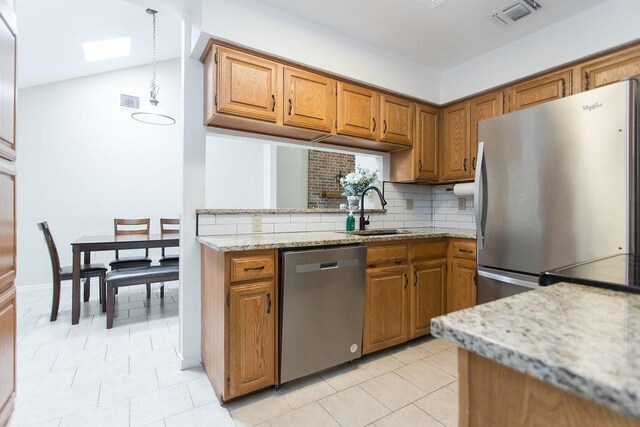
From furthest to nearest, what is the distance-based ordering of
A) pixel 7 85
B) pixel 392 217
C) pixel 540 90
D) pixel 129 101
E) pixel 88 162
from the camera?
pixel 129 101 < pixel 88 162 < pixel 392 217 < pixel 540 90 < pixel 7 85

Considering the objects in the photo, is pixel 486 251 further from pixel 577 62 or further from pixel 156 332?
pixel 156 332

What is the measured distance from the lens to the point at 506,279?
213 centimetres

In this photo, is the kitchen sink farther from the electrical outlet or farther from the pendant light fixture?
the pendant light fixture

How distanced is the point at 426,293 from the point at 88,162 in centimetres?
474

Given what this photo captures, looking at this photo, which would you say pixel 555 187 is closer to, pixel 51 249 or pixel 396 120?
pixel 396 120

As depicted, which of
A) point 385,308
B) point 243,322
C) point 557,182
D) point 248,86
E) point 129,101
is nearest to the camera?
point 243,322

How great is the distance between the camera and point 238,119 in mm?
2080

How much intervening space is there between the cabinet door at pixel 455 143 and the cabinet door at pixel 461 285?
843 millimetres

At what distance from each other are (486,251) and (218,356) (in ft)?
6.37

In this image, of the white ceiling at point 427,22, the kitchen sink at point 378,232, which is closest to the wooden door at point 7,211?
the white ceiling at point 427,22

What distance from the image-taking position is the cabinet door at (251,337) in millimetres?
1688

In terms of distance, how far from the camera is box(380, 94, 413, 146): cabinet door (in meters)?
2.74

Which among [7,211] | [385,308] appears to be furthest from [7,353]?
[385,308]

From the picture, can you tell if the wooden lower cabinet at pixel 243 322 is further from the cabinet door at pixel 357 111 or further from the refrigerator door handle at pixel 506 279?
the refrigerator door handle at pixel 506 279
